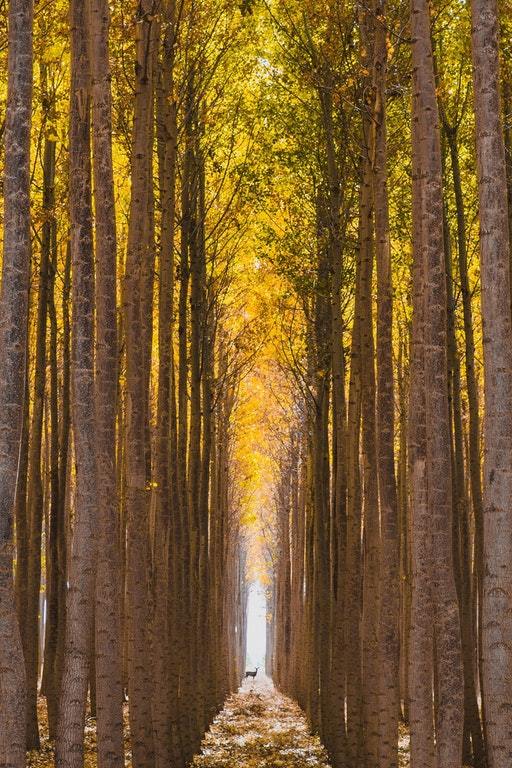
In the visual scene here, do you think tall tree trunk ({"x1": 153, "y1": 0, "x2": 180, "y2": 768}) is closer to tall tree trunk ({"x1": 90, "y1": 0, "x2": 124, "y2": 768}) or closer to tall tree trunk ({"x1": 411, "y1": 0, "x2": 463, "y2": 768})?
tall tree trunk ({"x1": 90, "y1": 0, "x2": 124, "y2": 768})

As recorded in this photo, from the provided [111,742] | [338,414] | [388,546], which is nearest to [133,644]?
[111,742]

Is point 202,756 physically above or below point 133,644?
below

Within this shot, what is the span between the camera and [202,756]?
15883 millimetres

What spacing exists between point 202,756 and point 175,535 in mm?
3809

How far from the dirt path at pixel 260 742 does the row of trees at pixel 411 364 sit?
0.69 meters

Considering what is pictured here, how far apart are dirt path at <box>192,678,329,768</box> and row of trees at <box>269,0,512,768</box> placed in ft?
2.27

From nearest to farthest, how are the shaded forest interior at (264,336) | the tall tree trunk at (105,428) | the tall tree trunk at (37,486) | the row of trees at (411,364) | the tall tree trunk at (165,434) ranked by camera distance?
the row of trees at (411,364)
the shaded forest interior at (264,336)
the tall tree trunk at (105,428)
the tall tree trunk at (165,434)
the tall tree trunk at (37,486)

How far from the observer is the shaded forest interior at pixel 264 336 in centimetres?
734

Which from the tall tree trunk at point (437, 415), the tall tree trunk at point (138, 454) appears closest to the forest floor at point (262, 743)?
the tall tree trunk at point (138, 454)

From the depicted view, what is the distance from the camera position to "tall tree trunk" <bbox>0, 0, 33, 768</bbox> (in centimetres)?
702

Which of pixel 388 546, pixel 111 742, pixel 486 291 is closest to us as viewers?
pixel 486 291

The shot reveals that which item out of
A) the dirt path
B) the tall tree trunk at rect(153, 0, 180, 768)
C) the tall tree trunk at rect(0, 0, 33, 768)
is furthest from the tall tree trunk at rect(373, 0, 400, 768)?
the dirt path

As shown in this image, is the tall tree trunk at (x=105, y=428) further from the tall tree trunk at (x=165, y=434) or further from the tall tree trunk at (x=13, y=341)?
the tall tree trunk at (x=165, y=434)

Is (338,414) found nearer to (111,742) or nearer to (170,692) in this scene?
(170,692)
